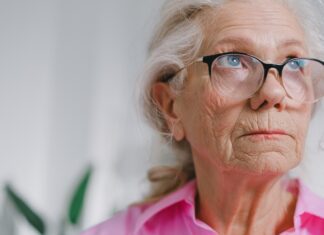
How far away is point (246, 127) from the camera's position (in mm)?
1035

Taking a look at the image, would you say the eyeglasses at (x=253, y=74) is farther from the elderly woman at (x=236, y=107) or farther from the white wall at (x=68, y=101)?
the white wall at (x=68, y=101)

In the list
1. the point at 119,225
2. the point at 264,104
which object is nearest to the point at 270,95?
the point at 264,104

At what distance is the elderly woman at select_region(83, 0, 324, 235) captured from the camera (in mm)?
1030

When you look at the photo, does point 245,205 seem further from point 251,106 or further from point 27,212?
point 27,212

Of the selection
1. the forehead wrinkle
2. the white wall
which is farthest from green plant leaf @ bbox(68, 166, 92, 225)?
the forehead wrinkle

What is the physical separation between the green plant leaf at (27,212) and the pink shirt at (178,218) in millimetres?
668

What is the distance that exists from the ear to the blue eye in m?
0.16

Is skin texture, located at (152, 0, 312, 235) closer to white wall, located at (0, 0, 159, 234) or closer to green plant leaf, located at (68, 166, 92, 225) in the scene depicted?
green plant leaf, located at (68, 166, 92, 225)

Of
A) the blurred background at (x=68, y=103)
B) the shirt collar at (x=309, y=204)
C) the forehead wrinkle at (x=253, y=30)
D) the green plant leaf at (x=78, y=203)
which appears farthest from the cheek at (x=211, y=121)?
the blurred background at (x=68, y=103)

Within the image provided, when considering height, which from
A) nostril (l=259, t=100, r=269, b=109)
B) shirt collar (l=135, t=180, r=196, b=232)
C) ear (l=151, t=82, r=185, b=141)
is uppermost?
nostril (l=259, t=100, r=269, b=109)

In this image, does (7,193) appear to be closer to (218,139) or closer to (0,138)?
(0,138)

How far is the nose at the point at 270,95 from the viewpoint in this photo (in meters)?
1.01

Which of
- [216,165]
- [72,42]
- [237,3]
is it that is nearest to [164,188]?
[216,165]

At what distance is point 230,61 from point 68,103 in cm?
129
